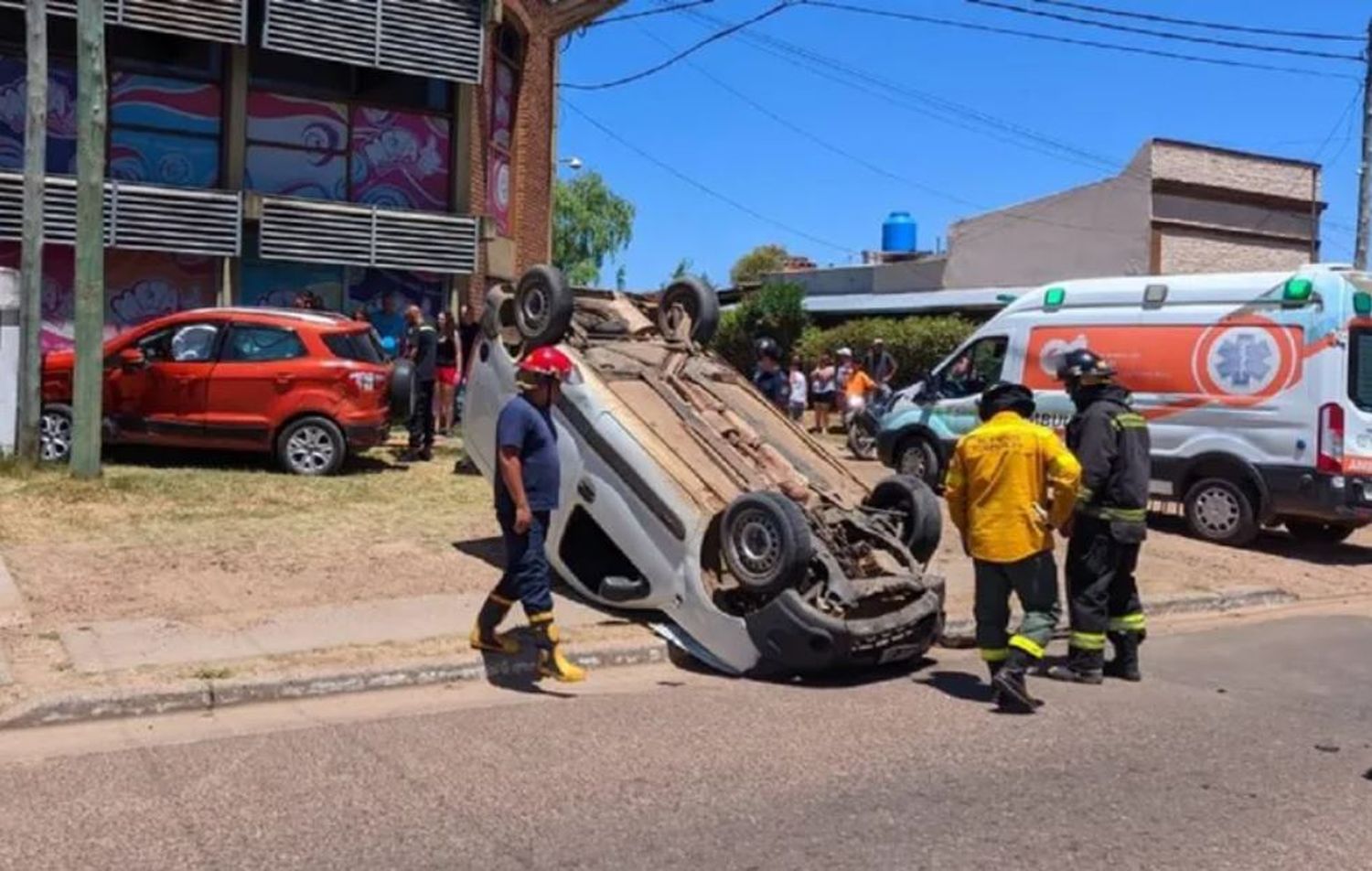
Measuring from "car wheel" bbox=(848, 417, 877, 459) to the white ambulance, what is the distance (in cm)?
475

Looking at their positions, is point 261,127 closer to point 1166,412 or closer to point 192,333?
point 192,333

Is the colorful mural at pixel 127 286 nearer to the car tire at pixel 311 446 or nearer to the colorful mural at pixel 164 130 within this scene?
the colorful mural at pixel 164 130

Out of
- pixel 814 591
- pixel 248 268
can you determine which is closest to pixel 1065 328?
pixel 814 591

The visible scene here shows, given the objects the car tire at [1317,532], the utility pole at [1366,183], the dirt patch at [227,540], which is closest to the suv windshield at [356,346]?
the dirt patch at [227,540]

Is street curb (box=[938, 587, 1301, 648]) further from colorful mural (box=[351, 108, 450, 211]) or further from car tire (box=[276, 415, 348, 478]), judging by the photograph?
colorful mural (box=[351, 108, 450, 211])

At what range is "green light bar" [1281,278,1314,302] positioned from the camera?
468 inches

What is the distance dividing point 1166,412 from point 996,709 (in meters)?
7.04

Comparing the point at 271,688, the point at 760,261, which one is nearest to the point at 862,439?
the point at 271,688

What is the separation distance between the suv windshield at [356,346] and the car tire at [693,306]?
4.08 m

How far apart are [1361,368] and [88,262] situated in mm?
11244

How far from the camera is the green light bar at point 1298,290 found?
1188 cm

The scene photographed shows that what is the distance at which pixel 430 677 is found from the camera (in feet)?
23.5

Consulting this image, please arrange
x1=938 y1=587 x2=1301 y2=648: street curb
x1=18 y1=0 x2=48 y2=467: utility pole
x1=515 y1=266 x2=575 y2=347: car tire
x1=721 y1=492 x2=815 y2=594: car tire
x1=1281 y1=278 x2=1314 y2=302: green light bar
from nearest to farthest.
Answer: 1. x1=721 y1=492 x2=815 y2=594: car tire
2. x1=515 y1=266 x2=575 y2=347: car tire
3. x1=938 y1=587 x2=1301 y2=648: street curb
4. x1=1281 y1=278 x2=1314 y2=302: green light bar
5. x1=18 y1=0 x2=48 y2=467: utility pole

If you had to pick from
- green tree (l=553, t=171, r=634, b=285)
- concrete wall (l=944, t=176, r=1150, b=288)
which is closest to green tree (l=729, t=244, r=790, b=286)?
green tree (l=553, t=171, r=634, b=285)
